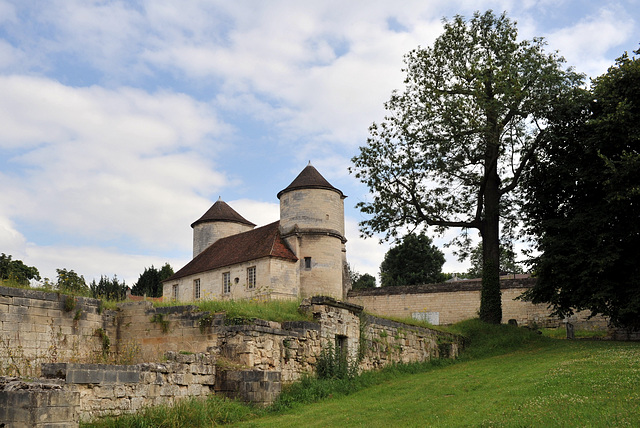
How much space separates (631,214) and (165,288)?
3222 centimetres

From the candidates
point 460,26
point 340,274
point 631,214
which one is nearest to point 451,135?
point 460,26

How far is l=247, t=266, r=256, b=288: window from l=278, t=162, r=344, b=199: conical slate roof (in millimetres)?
4606

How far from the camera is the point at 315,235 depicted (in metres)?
33.4

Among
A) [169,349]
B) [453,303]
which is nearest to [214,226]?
[453,303]

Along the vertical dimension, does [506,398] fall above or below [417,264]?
below

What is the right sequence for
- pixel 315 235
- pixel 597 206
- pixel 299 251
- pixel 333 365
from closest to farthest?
1. pixel 333 365
2. pixel 597 206
3. pixel 315 235
4. pixel 299 251

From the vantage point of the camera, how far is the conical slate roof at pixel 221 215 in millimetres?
44344

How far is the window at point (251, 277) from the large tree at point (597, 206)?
16555 mm

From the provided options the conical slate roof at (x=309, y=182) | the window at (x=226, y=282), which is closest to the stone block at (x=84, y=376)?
the conical slate roof at (x=309, y=182)

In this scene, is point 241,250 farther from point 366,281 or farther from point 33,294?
point 366,281

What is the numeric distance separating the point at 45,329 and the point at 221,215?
29.6 metres

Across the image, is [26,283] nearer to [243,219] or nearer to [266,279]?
[266,279]

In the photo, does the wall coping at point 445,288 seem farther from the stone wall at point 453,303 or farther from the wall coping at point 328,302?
the wall coping at point 328,302

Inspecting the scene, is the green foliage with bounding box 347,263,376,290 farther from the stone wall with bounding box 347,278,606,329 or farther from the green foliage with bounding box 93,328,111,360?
the green foliage with bounding box 93,328,111,360
